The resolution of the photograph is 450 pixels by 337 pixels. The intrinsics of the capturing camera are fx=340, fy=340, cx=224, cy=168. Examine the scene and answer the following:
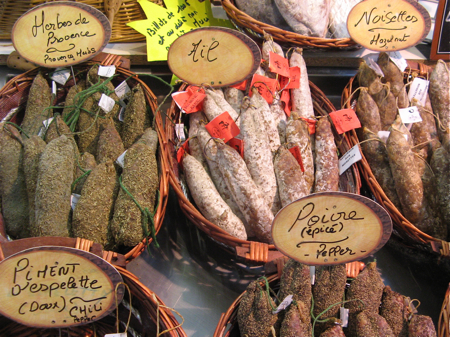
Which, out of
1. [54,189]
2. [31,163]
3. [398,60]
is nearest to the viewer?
[54,189]

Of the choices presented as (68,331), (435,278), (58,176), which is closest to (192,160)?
(58,176)

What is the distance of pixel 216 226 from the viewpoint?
57.7 inches

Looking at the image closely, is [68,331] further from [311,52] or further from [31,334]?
[311,52]

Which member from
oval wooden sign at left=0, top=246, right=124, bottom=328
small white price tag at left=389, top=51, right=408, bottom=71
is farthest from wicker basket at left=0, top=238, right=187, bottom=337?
small white price tag at left=389, top=51, right=408, bottom=71

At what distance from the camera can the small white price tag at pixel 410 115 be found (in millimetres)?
1946

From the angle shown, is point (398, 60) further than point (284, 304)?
Yes

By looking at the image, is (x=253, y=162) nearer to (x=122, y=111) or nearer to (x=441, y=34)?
(x=122, y=111)

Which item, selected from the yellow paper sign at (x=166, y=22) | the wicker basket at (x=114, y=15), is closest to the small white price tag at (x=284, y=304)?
the yellow paper sign at (x=166, y=22)

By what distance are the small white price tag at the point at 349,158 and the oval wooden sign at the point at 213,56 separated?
0.67 m

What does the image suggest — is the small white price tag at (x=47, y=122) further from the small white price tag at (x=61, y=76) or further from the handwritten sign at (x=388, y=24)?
the handwritten sign at (x=388, y=24)

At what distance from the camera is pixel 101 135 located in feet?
5.58

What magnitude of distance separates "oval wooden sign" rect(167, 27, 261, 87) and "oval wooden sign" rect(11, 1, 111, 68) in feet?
1.40

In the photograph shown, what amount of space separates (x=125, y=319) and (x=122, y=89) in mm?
1226

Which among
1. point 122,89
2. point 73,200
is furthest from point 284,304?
point 122,89
